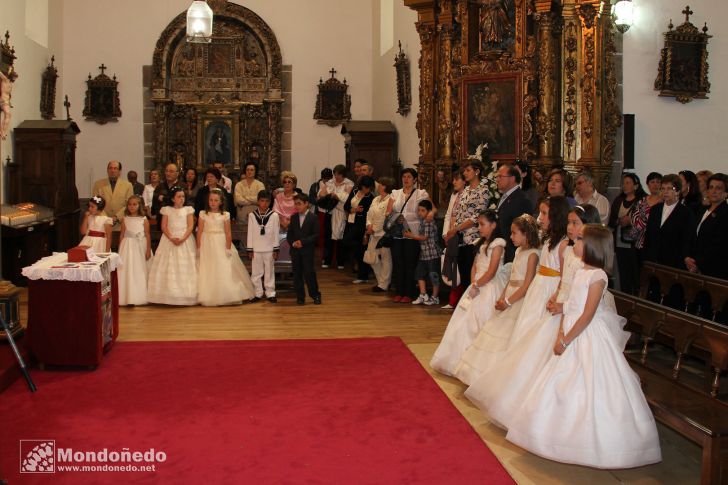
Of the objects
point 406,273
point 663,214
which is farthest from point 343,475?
point 406,273

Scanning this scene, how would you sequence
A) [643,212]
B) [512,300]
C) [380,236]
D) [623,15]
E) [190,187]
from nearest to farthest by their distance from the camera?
1. [512,300]
2. [643,212]
3. [623,15]
4. [380,236]
5. [190,187]

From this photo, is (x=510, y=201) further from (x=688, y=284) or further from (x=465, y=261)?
(x=688, y=284)

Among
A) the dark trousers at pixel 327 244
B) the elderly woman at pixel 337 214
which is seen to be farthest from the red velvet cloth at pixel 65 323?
the dark trousers at pixel 327 244

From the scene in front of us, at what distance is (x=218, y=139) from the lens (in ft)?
63.2

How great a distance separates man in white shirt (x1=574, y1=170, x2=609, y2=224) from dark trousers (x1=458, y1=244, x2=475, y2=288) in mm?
1385

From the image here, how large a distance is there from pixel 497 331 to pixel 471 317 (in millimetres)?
568

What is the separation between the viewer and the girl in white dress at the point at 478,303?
23.4ft

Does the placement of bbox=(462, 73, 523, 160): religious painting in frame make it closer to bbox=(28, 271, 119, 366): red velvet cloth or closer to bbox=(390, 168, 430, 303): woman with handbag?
bbox=(390, 168, 430, 303): woman with handbag

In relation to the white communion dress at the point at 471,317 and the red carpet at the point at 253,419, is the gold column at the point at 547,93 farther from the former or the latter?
the red carpet at the point at 253,419

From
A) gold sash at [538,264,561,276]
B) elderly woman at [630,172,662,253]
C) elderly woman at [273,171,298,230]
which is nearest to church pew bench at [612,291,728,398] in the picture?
gold sash at [538,264,561,276]

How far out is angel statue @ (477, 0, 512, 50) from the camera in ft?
38.7

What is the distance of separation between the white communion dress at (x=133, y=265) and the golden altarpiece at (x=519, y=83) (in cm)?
473

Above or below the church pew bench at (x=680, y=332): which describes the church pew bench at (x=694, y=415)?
below

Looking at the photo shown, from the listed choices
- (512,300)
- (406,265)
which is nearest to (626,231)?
(406,265)
